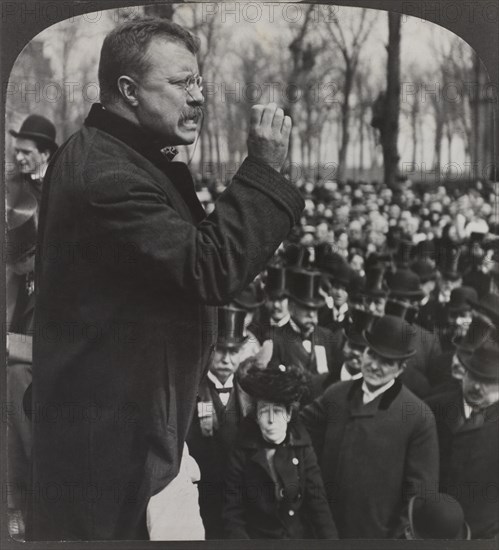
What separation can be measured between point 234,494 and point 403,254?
1234mm

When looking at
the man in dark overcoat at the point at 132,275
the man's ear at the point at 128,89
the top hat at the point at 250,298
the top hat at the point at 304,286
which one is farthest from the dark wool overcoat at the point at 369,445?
the man's ear at the point at 128,89

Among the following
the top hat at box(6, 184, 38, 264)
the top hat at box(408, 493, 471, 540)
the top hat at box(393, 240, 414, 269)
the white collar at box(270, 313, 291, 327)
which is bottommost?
the top hat at box(408, 493, 471, 540)

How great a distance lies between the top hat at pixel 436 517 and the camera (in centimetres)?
355

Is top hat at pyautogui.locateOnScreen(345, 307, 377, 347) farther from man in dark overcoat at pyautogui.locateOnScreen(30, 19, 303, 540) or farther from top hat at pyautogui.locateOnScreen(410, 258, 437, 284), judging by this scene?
man in dark overcoat at pyautogui.locateOnScreen(30, 19, 303, 540)

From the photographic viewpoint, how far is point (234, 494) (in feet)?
11.6

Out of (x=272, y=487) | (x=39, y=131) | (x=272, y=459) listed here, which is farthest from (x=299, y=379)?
(x=39, y=131)

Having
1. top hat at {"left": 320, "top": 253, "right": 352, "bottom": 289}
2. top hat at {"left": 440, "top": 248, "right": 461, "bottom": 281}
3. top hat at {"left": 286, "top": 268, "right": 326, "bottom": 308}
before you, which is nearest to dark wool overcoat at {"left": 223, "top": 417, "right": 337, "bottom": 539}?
top hat at {"left": 286, "top": 268, "right": 326, "bottom": 308}

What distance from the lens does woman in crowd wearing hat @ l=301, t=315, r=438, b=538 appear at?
3.54m

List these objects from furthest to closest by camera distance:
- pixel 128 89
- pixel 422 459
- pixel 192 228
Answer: pixel 422 459 < pixel 128 89 < pixel 192 228

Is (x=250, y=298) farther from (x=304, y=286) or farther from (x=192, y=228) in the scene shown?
(x=192, y=228)

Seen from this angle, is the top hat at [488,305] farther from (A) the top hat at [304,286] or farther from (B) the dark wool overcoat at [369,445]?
(A) the top hat at [304,286]

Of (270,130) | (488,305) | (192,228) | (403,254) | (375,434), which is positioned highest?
(270,130)

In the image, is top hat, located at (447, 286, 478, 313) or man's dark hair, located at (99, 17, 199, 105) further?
top hat, located at (447, 286, 478, 313)

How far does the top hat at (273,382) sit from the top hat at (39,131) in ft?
4.01
